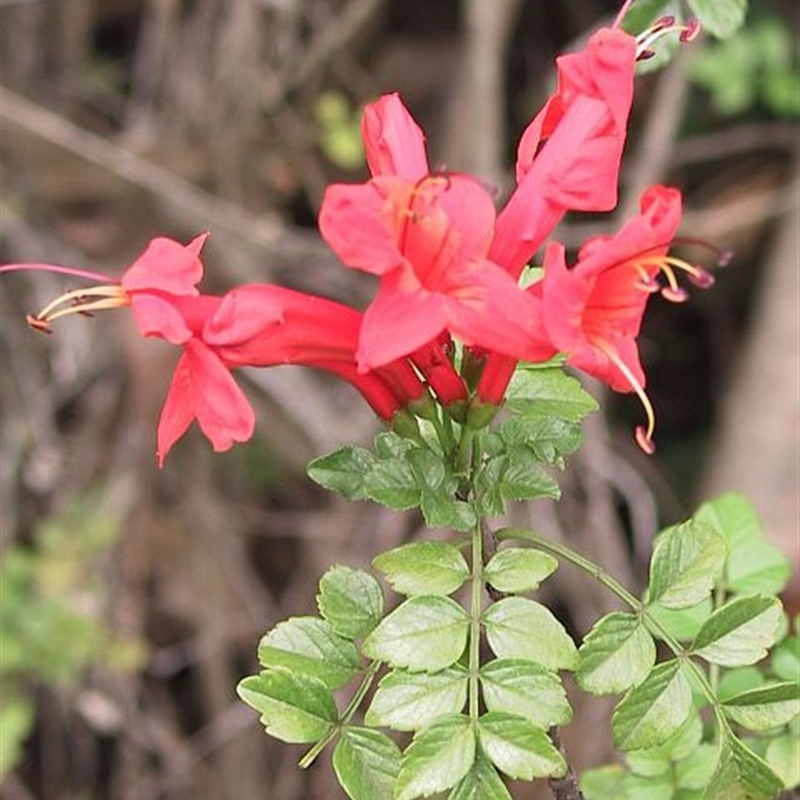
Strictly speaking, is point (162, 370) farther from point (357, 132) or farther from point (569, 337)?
point (569, 337)

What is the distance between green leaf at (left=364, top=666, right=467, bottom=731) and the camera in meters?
0.76

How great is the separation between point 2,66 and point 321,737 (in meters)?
2.19

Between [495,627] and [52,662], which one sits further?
[52,662]

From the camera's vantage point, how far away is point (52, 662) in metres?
2.33

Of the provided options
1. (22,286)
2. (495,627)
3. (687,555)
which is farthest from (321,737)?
(22,286)

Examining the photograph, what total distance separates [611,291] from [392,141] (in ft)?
0.51

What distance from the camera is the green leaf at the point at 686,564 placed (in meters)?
0.83

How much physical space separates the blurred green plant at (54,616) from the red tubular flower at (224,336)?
150 centimetres

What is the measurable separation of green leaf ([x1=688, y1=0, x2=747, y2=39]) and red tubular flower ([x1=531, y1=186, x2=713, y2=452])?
0.32 m

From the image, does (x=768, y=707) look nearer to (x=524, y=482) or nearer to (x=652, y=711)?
(x=652, y=711)

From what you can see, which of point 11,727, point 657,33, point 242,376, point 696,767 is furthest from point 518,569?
point 242,376

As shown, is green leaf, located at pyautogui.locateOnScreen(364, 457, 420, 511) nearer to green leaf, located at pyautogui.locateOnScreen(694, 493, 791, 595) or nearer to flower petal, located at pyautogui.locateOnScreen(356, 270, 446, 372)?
flower petal, located at pyautogui.locateOnScreen(356, 270, 446, 372)

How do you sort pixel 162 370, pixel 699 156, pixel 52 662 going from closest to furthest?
pixel 52 662
pixel 162 370
pixel 699 156

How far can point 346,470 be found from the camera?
867 mm
